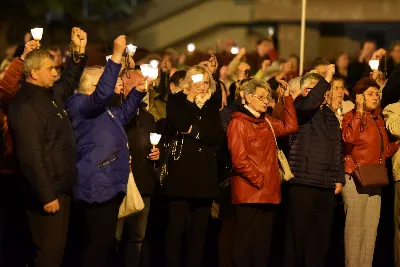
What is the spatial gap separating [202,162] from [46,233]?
7.79 feet

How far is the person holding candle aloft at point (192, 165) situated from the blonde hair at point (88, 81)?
1358 mm

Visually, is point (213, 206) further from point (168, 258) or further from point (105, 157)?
point (105, 157)

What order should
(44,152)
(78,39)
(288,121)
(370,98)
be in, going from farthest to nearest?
1. (370,98)
2. (288,121)
3. (78,39)
4. (44,152)

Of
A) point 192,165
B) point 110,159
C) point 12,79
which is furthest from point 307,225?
point 12,79

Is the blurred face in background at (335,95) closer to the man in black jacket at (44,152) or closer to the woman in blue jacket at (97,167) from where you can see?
the woman in blue jacket at (97,167)

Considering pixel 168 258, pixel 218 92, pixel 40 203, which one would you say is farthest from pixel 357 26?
pixel 40 203

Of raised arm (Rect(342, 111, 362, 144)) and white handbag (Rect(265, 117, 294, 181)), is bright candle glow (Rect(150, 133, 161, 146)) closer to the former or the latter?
white handbag (Rect(265, 117, 294, 181))

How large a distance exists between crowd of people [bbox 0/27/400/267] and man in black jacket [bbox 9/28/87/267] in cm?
2

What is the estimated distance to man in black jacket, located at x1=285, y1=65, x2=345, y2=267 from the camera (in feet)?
39.3

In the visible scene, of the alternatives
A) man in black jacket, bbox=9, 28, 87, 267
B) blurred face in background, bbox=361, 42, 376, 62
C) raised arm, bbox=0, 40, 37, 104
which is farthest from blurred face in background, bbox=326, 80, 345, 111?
blurred face in background, bbox=361, 42, 376, 62

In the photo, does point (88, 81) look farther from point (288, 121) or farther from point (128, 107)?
point (288, 121)

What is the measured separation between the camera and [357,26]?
28.5 meters

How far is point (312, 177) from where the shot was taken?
1195cm

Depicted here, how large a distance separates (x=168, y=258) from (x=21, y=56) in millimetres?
2534
